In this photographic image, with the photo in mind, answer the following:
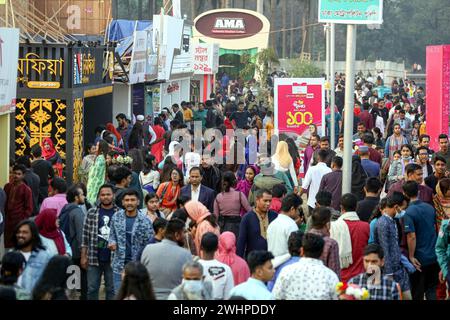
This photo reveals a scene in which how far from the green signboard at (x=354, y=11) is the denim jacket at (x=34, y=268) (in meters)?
6.47

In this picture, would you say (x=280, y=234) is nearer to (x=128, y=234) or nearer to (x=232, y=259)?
(x=232, y=259)

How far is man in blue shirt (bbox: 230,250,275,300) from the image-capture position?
816 centimetres

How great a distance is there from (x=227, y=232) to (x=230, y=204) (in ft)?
9.47

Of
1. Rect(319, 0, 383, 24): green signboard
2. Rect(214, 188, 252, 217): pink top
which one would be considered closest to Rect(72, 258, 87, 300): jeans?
→ Rect(214, 188, 252, 217): pink top

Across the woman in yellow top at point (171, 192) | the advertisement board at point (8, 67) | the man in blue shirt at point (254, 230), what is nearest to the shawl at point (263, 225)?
the man in blue shirt at point (254, 230)

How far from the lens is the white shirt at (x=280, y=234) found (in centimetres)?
1077

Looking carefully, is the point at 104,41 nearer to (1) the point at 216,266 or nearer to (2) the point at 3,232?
(2) the point at 3,232

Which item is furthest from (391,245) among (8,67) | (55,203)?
(8,67)

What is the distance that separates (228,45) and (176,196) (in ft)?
126

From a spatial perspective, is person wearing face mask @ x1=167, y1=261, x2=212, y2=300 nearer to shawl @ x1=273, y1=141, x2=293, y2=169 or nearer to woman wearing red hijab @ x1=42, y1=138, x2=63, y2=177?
shawl @ x1=273, y1=141, x2=293, y2=169

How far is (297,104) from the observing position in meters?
20.8

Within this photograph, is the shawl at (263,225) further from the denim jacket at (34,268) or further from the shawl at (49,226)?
the denim jacket at (34,268)

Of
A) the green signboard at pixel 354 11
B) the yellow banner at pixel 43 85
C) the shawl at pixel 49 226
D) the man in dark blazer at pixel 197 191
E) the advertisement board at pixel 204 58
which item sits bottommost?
the shawl at pixel 49 226

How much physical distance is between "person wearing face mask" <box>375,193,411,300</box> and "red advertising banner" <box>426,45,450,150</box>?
13016mm
